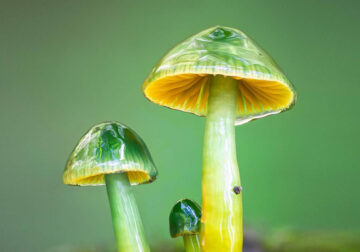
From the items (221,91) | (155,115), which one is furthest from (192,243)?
(155,115)

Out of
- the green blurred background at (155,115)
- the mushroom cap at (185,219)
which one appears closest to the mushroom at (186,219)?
the mushroom cap at (185,219)

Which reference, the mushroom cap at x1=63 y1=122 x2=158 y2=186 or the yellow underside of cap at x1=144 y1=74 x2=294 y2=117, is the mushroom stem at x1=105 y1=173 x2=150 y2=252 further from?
the yellow underside of cap at x1=144 y1=74 x2=294 y2=117

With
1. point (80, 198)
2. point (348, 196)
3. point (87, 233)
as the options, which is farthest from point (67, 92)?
point (348, 196)

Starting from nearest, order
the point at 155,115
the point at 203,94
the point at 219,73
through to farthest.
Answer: the point at 219,73, the point at 203,94, the point at 155,115

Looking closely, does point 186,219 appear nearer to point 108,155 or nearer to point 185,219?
point 185,219

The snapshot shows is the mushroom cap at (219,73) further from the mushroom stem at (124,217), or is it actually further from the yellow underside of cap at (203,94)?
the mushroom stem at (124,217)

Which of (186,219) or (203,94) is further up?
(203,94)
